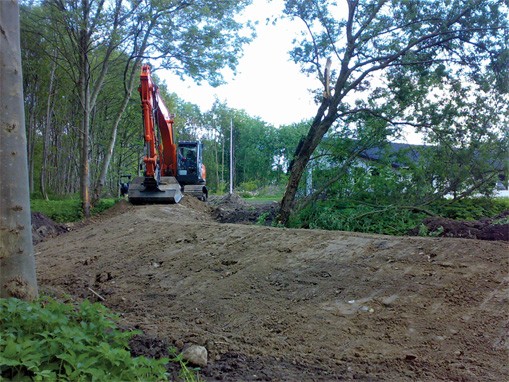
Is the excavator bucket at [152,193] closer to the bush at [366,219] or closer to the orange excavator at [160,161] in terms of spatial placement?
the orange excavator at [160,161]

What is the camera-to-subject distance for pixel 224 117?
54625 mm

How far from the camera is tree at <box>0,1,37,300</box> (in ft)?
13.4

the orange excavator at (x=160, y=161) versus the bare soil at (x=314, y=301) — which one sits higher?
the orange excavator at (x=160, y=161)

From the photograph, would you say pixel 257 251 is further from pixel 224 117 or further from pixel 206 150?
pixel 224 117

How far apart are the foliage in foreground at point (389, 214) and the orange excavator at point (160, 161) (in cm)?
556

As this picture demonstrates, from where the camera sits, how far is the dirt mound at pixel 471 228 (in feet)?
23.0

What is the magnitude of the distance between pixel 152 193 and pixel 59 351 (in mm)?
11593

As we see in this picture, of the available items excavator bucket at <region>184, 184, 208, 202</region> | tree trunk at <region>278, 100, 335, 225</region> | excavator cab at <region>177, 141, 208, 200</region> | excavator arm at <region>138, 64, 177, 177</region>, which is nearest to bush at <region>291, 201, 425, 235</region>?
tree trunk at <region>278, 100, 335, 225</region>

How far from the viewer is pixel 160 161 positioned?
15992 millimetres

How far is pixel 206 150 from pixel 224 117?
550 centimetres

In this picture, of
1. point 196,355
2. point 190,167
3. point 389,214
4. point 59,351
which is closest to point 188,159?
point 190,167

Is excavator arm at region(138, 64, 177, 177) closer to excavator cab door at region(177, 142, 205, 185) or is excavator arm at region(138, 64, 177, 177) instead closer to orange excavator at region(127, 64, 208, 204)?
orange excavator at region(127, 64, 208, 204)

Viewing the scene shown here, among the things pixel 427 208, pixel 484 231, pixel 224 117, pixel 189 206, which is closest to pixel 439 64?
pixel 427 208

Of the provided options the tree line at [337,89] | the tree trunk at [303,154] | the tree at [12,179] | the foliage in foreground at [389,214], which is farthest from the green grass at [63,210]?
the tree at [12,179]
